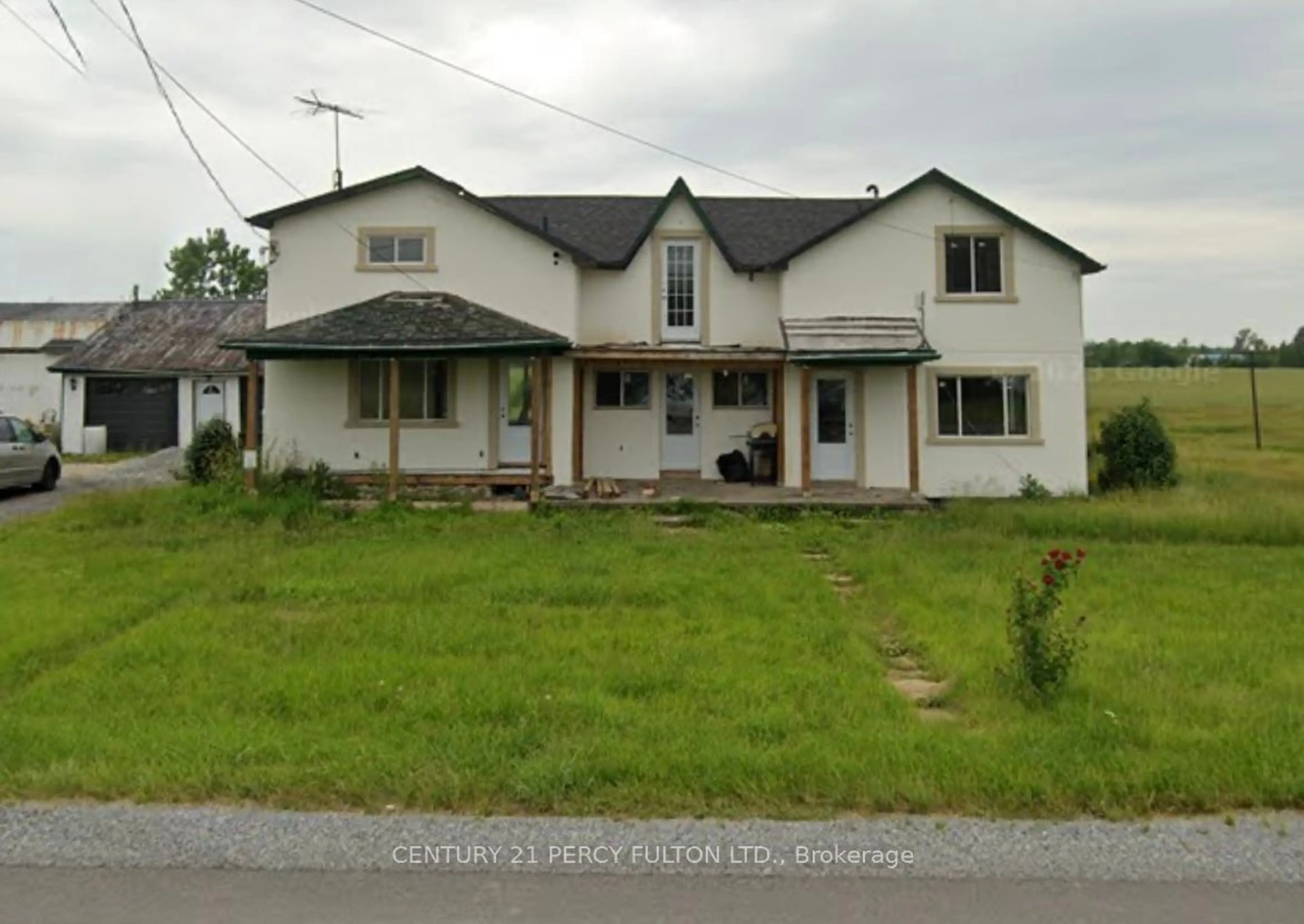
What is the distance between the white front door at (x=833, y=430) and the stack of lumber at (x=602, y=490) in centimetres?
402

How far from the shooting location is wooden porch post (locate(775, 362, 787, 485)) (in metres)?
18.0

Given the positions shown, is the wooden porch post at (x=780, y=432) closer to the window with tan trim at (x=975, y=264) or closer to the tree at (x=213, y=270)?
the window with tan trim at (x=975, y=264)

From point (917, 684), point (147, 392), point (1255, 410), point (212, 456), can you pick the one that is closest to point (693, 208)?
point (212, 456)

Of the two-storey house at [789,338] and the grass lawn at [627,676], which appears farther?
the two-storey house at [789,338]

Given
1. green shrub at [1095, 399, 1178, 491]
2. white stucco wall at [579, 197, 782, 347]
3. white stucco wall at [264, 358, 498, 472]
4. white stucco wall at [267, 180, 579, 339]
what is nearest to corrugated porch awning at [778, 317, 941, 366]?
white stucco wall at [579, 197, 782, 347]

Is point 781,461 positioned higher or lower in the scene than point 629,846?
higher

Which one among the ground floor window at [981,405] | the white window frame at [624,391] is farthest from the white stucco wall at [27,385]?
the ground floor window at [981,405]

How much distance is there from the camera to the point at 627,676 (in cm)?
638

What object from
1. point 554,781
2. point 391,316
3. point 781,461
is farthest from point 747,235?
point 554,781

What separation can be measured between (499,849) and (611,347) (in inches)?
554

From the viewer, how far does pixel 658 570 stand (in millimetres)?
10508

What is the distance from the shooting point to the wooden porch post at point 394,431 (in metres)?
16.0

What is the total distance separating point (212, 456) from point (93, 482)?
12.7ft

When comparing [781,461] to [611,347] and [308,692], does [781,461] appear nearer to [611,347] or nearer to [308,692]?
[611,347]
